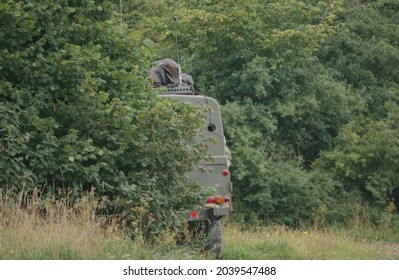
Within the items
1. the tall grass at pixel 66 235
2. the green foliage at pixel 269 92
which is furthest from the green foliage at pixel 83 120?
the tall grass at pixel 66 235

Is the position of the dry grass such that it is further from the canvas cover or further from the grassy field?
the canvas cover

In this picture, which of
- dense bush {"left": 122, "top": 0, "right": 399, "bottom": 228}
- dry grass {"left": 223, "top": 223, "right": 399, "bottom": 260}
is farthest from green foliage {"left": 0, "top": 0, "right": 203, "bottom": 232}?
dense bush {"left": 122, "top": 0, "right": 399, "bottom": 228}

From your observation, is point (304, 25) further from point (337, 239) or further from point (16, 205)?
point (16, 205)

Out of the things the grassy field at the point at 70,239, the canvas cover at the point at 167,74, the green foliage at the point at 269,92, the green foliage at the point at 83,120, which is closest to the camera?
the grassy field at the point at 70,239

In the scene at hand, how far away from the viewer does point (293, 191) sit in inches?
939

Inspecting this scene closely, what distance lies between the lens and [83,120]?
11.2 meters

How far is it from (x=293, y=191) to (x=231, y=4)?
515 cm

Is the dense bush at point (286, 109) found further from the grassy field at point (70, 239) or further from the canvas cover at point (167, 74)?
the grassy field at point (70, 239)

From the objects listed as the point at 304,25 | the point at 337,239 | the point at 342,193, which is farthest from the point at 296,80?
the point at 337,239

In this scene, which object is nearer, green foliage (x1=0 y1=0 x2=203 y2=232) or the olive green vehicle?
green foliage (x1=0 y1=0 x2=203 y2=232)

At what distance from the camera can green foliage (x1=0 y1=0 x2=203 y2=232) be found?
35.5ft

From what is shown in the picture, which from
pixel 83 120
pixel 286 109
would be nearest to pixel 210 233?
pixel 83 120

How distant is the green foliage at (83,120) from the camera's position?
10.8 m

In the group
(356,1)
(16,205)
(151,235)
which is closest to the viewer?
(16,205)
